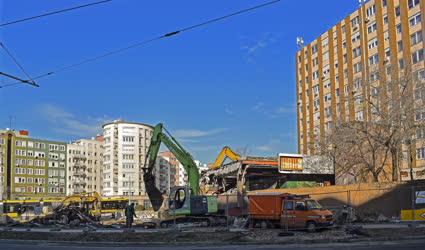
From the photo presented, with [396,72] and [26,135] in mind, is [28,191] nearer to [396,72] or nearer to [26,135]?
[26,135]

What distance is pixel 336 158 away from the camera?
169ft

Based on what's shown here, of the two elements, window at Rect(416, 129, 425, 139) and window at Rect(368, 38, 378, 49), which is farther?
window at Rect(368, 38, 378, 49)

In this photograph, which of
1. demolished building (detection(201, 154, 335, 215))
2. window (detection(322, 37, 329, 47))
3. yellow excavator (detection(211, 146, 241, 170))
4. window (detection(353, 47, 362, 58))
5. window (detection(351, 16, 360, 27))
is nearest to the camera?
demolished building (detection(201, 154, 335, 215))

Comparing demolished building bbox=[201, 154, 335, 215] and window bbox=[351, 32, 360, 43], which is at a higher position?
window bbox=[351, 32, 360, 43]

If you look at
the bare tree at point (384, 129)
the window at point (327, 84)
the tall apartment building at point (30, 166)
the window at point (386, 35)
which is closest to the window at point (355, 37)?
the window at point (386, 35)

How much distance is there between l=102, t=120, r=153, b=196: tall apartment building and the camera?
154087 millimetres

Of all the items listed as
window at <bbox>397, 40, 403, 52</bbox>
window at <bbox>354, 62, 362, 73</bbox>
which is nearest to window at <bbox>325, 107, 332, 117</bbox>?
window at <bbox>354, 62, 362, 73</bbox>

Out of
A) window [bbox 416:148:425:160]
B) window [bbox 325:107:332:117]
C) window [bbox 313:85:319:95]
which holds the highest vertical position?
window [bbox 313:85:319:95]

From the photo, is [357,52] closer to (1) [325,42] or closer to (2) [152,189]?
(1) [325,42]

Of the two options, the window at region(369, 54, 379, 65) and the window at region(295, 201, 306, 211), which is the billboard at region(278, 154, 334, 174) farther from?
the window at region(295, 201, 306, 211)

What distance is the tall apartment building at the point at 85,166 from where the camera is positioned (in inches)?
6471

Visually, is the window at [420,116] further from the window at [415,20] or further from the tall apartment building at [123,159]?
the tall apartment building at [123,159]

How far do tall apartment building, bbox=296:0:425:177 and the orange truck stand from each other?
23.8 metres

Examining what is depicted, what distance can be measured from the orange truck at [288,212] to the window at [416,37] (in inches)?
2038
